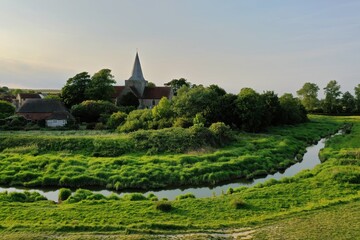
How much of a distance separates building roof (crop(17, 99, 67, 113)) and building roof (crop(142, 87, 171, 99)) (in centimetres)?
2405

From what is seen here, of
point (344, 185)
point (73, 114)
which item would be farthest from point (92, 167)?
point (73, 114)

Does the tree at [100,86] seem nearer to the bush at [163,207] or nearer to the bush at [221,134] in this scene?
the bush at [221,134]

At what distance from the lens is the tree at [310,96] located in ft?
350

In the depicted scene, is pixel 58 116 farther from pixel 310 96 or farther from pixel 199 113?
pixel 310 96

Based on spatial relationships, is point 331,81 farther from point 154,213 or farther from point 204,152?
point 154,213

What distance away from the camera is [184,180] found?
25.0 meters

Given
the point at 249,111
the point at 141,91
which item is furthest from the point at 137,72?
the point at 249,111

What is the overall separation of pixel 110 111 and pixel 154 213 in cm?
4182

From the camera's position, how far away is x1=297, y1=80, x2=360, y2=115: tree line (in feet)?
335

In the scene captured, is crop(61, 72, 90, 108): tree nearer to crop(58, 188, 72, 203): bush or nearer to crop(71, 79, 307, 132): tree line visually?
crop(71, 79, 307, 132): tree line

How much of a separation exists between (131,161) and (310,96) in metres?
93.1

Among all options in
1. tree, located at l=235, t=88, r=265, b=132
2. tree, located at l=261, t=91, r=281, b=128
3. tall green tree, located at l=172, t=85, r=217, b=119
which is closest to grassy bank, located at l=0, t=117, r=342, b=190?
tree, located at l=235, t=88, r=265, b=132

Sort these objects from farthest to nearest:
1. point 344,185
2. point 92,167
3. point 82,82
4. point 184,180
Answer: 1. point 82,82
2. point 92,167
3. point 184,180
4. point 344,185

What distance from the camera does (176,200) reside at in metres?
19.6
